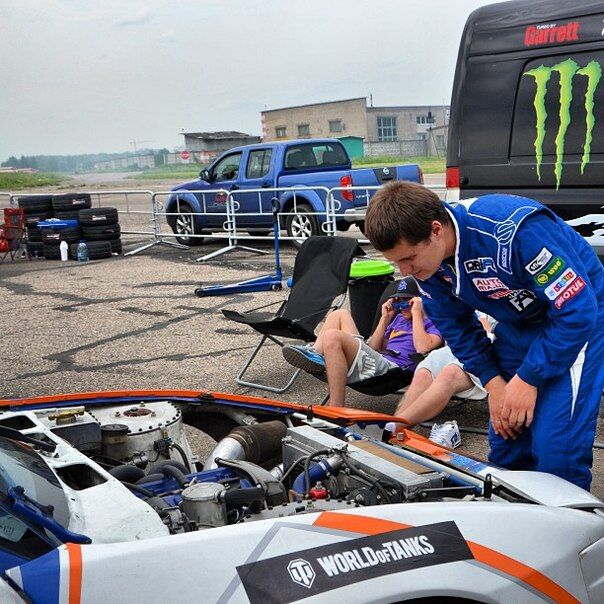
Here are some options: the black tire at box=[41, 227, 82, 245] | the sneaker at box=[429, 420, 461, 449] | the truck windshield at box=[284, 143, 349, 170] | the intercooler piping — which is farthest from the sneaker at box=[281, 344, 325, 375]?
the black tire at box=[41, 227, 82, 245]

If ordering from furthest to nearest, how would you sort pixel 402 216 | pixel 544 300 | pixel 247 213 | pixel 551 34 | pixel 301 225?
pixel 247 213 < pixel 301 225 < pixel 551 34 < pixel 544 300 < pixel 402 216

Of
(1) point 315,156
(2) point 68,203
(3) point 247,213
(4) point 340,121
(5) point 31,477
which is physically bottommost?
(5) point 31,477

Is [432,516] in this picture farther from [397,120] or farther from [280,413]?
[397,120]

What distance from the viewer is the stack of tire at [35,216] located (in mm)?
15188

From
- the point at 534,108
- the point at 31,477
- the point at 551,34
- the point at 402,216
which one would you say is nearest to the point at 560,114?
the point at 534,108

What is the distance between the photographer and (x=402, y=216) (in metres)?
2.78

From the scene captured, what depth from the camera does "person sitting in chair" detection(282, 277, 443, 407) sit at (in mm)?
5031

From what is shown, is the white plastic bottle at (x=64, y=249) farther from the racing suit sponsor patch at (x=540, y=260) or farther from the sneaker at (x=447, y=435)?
the racing suit sponsor patch at (x=540, y=260)

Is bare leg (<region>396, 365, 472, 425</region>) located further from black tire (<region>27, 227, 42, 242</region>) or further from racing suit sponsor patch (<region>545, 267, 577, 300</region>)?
black tire (<region>27, 227, 42, 242</region>)

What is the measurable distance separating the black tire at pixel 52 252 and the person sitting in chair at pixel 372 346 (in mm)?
10201

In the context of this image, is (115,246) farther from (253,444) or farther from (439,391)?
(253,444)

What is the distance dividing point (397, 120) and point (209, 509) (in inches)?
2987

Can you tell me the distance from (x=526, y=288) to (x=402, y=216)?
56 cm

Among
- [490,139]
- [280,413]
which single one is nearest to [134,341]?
[490,139]
